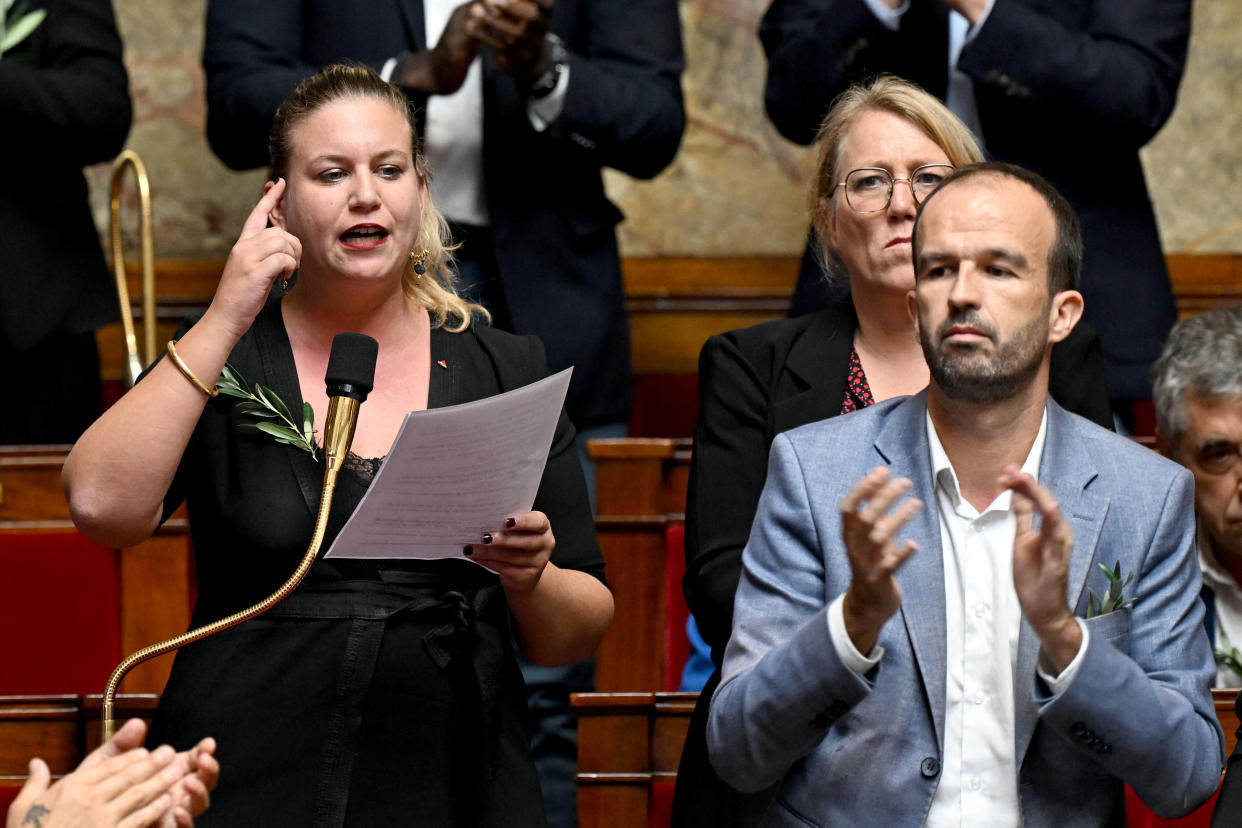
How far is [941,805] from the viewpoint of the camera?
174cm

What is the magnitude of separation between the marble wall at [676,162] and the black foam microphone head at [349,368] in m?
2.43


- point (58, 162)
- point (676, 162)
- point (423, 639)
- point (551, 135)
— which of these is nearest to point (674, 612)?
point (423, 639)

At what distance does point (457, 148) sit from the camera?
3006 millimetres

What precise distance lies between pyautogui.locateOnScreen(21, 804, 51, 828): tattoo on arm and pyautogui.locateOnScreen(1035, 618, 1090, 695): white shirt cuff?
95cm

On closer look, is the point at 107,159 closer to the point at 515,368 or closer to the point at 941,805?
the point at 515,368

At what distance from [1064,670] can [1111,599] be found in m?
0.14

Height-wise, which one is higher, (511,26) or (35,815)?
(511,26)

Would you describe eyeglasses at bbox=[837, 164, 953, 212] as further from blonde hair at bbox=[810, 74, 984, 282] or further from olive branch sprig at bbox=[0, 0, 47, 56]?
olive branch sprig at bbox=[0, 0, 47, 56]

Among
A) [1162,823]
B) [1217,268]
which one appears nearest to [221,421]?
[1162,823]

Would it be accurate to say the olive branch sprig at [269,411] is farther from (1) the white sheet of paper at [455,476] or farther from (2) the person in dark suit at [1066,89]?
(2) the person in dark suit at [1066,89]

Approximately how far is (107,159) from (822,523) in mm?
1848

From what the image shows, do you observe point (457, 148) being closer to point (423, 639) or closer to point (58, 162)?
point (58, 162)

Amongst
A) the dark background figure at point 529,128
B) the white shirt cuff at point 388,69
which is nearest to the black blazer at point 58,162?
the dark background figure at point 529,128

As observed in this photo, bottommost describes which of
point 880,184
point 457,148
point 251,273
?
point 251,273
